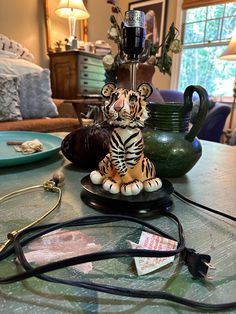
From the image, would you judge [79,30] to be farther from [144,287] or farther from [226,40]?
[144,287]

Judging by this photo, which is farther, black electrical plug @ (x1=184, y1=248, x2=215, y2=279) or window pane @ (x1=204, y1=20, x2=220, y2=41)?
window pane @ (x1=204, y1=20, x2=220, y2=41)

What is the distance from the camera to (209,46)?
2980 millimetres

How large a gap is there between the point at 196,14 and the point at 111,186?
10.9 ft

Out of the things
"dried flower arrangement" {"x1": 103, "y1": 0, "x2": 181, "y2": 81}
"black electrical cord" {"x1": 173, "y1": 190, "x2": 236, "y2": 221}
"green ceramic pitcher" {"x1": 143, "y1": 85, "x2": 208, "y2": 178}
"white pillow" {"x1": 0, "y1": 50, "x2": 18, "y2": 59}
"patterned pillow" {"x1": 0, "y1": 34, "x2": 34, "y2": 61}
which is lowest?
"black electrical cord" {"x1": 173, "y1": 190, "x2": 236, "y2": 221}

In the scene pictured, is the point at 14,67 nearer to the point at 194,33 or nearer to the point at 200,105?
the point at 194,33

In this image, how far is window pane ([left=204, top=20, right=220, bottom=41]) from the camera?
2908 millimetres

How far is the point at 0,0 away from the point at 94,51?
1.16 metres

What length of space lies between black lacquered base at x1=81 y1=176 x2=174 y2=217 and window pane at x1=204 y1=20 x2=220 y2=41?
309 cm

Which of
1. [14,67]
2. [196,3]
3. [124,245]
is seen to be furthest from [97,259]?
[196,3]

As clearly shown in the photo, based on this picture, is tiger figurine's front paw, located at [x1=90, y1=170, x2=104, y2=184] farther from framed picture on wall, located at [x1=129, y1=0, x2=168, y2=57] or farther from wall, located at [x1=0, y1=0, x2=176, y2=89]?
framed picture on wall, located at [x1=129, y1=0, x2=168, y2=57]

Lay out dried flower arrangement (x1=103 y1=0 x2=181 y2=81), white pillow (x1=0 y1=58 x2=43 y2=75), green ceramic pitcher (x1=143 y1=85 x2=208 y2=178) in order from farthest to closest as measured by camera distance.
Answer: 1. white pillow (x1=0 y1=58 x2=43 y2=75)
2. dried flower arrangement (x1=103 y1=0 x2=181 y2=81)
3. green ceramic pitcher (x1=143 y1=85 x2=208 y2=178)

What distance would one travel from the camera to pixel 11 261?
30 centimetres

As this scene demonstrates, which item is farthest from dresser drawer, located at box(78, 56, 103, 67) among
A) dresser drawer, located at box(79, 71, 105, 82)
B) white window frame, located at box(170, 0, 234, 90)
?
white window frame, located at box(170, 0, 234, 90)

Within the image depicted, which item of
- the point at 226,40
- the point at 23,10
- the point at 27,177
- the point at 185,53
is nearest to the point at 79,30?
the point at 23,10
